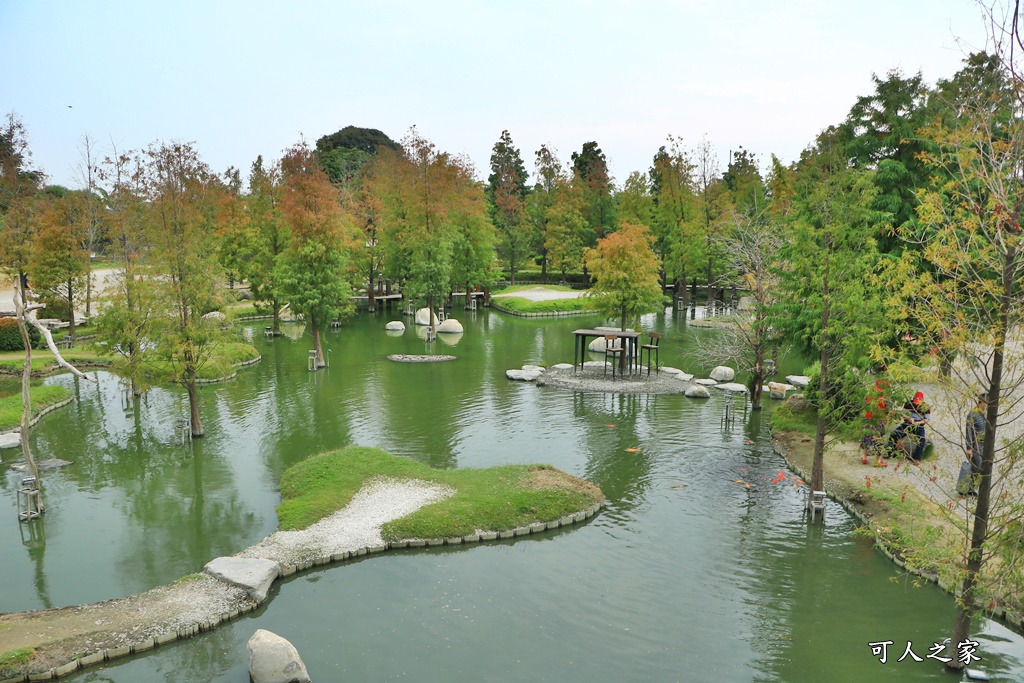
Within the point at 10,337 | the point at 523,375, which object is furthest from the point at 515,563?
the point at 10,337

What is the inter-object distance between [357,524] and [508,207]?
62396mm

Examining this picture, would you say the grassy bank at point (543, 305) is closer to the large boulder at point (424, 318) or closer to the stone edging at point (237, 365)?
the large boulder at point (424, 318)

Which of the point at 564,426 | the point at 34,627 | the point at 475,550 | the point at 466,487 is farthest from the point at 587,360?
the point at 34,627

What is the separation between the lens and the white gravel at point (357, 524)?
15.0m

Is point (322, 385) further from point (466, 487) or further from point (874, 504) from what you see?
point (874, 504)

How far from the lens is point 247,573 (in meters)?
13.8

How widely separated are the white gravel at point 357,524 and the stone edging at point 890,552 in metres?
10.1

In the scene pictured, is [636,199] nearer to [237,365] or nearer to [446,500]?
[237,365]

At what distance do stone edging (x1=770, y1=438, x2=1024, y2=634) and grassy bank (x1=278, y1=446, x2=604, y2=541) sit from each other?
6.26 m

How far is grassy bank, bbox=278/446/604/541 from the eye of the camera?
53.6 feet

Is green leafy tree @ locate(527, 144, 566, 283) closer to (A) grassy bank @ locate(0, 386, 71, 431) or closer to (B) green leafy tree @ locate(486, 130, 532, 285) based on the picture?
(B) green leafy tree @ locate(486, 130, 532, 285)

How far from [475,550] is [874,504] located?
10232 millimetres

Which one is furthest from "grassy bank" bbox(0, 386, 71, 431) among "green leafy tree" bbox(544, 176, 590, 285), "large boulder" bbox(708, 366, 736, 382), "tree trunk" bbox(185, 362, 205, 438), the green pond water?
"green leafy tree" bbox(544, 176, 590, 285)

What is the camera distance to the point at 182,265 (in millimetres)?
22375
